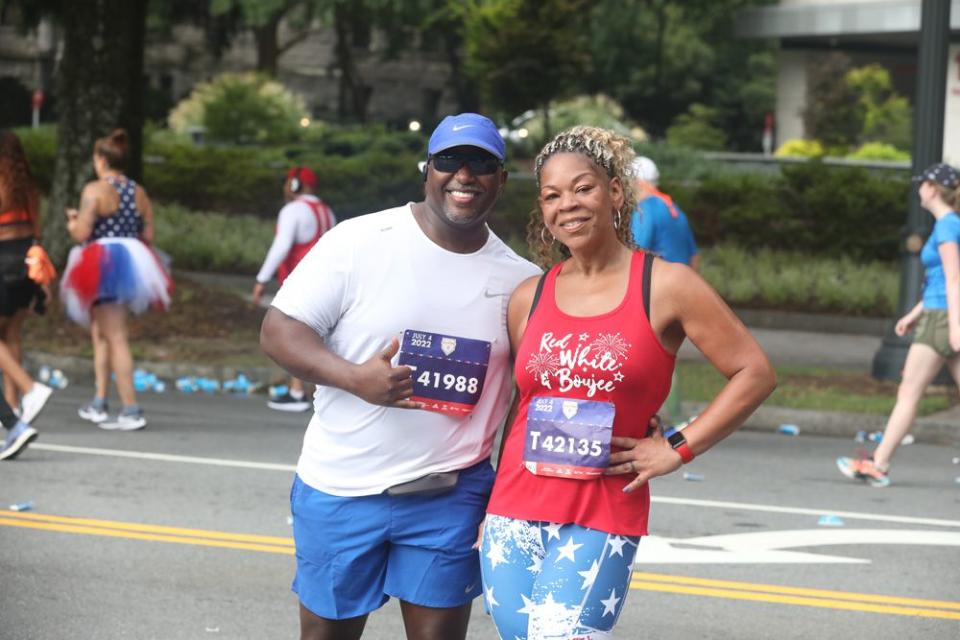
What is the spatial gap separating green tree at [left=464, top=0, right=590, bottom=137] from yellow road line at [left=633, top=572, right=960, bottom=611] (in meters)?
35.0

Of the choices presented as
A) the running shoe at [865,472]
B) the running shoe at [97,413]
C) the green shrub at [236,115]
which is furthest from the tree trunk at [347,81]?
the running shoe at [865,472]

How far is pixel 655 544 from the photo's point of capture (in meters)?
8.14

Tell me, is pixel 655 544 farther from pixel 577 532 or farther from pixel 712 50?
pixel 712 50

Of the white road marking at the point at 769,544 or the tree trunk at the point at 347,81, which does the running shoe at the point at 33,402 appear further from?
the tree trunk at the point at 347,81

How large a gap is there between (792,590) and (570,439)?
350 centimetres

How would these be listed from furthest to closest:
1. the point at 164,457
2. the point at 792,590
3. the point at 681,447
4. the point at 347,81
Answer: the point at 347,81 < the point at 164,457 < the point at 792,590 < the point at 681,447

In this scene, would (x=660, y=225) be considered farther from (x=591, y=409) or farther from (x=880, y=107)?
(x=880, y=107)

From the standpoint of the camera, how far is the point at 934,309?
984 centimetres

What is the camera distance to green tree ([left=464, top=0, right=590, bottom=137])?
1686 inches

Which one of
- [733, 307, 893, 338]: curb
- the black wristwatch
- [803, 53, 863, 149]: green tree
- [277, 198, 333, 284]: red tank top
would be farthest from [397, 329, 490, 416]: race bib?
[803, 53, 863, 149]: green tree

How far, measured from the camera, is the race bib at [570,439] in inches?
161

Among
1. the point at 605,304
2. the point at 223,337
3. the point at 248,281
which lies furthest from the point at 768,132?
the point at 605,304

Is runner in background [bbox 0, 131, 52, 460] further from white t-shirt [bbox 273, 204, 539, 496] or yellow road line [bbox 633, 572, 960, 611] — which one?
white t-shirt [bbox 273, 204, 539, 496]

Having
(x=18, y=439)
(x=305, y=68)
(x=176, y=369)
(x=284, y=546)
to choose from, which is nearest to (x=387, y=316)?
(x=284, y=546)
